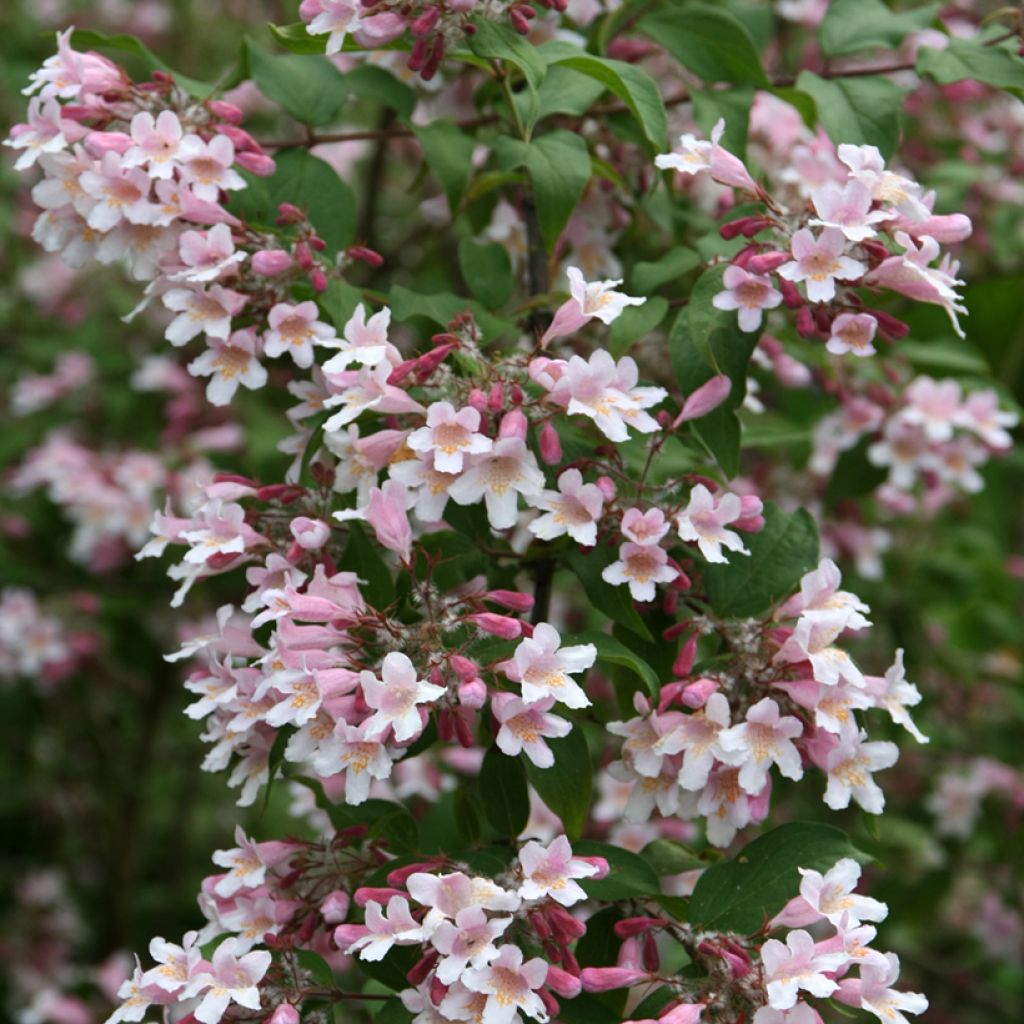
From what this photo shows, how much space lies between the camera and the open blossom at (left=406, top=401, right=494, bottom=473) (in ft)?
4.94

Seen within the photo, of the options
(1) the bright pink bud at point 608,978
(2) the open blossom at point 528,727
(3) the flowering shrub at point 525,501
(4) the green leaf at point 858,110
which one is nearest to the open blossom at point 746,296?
(3) the flowering shrub at point 525,501

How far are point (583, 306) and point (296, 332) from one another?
374mm

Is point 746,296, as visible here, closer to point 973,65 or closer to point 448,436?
point 448,436

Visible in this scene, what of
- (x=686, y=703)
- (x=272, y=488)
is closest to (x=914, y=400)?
(x=686, y=703)

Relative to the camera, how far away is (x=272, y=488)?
5.69 feet

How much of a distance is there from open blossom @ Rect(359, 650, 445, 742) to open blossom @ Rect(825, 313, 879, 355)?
2.18 ft

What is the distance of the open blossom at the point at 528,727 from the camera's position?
1483 millimetres

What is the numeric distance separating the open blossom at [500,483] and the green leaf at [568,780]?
0.27 meters

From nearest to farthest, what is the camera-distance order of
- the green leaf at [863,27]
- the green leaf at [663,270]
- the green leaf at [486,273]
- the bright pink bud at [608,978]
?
the bright pink bud at [608,978] < the green leaf at [663,270] < the green leaf at [486,273] < the green leaf at [863,27]

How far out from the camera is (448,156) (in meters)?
1.99

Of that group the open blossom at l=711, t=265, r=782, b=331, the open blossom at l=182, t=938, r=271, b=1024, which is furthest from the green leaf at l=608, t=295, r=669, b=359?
the open blossom at l=182, t=938, r=271, b=1024

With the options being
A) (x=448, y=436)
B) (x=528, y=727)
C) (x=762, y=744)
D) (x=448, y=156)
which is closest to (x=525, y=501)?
(x=448, y=436)

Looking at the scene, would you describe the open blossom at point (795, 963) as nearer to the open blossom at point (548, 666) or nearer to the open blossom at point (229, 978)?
the open blossom at point (548, 666)

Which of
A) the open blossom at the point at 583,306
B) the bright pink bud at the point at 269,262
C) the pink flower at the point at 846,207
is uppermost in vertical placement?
the pink flower at the point at 846,207
